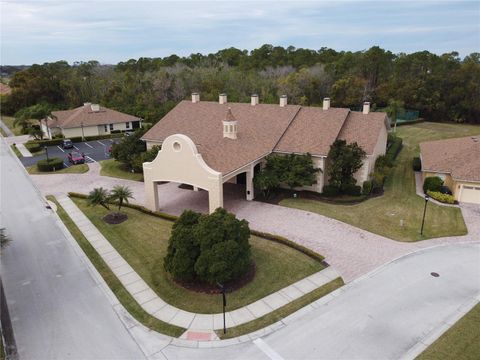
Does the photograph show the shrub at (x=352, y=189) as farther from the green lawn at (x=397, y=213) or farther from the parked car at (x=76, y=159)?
the parked car at (x=76, y=159)

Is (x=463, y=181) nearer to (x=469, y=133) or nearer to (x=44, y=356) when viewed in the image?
(x=44, y=356)

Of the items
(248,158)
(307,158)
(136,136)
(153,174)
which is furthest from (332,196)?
(136,136)

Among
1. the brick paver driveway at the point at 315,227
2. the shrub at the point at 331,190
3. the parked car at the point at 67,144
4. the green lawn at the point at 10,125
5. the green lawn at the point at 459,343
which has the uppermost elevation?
the green lawn at the point at 10,125

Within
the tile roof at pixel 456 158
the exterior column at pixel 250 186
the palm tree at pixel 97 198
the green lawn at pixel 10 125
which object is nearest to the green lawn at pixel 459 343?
the tile roof at pixel 456 158

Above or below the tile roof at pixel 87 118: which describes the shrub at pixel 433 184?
below

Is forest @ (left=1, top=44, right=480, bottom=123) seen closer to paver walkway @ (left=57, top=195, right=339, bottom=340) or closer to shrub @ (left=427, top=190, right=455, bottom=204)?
shrub @ (left=427, top=190, right=455, bottom=204)

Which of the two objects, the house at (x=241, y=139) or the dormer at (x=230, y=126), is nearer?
the house at (x=241, y=139)
